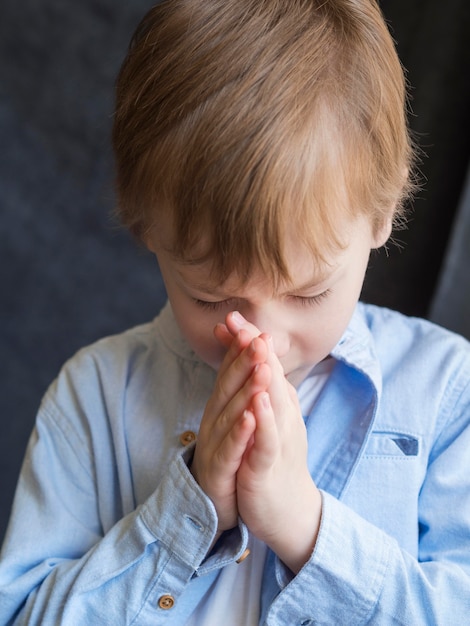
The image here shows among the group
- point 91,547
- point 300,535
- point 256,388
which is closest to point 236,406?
point 256,388

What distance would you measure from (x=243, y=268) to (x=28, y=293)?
945 mm

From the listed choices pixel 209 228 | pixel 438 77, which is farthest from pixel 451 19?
pixel 209 228

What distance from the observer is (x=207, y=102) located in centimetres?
70

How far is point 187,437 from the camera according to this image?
872 millimetres

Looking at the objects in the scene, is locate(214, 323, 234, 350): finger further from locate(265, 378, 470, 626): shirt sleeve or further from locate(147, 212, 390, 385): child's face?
locate(265, 378, 470, 626): shirt sleeve

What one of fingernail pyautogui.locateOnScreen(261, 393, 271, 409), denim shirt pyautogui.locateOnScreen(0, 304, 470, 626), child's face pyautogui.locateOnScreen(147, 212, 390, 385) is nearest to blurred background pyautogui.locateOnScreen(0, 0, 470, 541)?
denim shirt pyautogui.locateOnScreen(0, 304, 470, 626)

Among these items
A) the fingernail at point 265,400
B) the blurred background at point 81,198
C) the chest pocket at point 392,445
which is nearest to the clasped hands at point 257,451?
the fingernail at point 265,400

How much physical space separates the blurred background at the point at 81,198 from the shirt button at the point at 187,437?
0.47 meters

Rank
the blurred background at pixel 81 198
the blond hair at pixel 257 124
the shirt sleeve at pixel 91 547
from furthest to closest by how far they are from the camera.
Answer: the blurred background at pixel 81 198 < the shirt sleeve at pixel 91 547 < the blond hair at pixel 257 124

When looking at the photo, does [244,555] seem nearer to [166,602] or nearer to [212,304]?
[166,602]

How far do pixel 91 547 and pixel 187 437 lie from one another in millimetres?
157

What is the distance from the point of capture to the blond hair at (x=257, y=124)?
26.8 inches

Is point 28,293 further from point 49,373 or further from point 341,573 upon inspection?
point 341,573

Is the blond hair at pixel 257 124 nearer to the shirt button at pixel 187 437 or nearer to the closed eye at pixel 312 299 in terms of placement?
the closed eye at pixel 312 299
